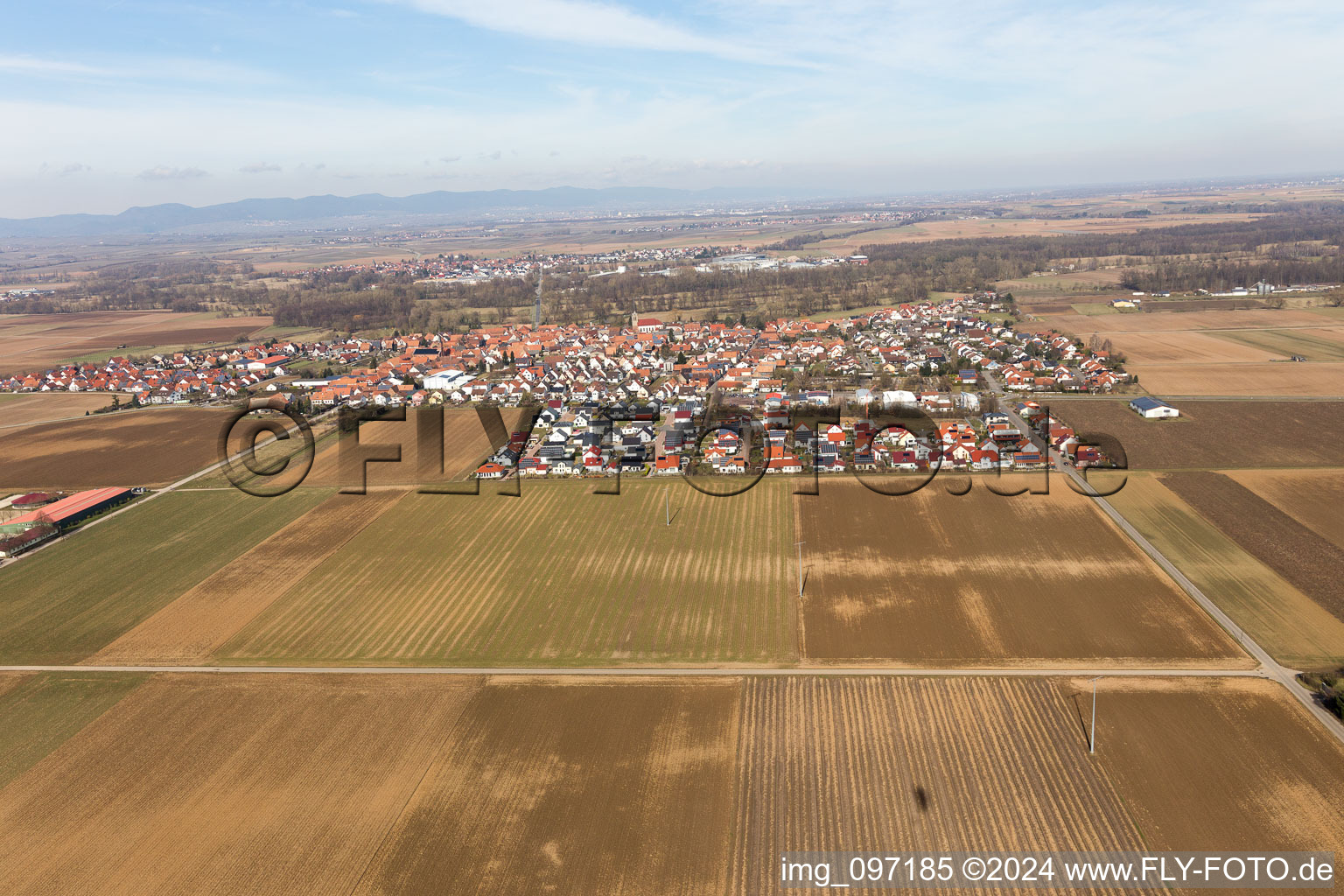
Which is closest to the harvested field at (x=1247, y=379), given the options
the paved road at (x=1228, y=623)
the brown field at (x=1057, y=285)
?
the paved road at (x=1228, y=623)

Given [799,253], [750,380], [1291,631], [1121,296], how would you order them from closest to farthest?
[1291,631] → [750,380] → [1121,296] → [799,253]

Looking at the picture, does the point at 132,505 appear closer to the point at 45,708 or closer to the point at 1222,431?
the point at 45,708

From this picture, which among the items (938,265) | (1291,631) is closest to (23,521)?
(1291,631)

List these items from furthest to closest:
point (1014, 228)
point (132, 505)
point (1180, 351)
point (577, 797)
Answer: point (1014, 228)
point (1180, 351)
point (132, 505)
point (577, 797)

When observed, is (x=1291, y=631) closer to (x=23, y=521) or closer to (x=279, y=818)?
(x=279, y=818)

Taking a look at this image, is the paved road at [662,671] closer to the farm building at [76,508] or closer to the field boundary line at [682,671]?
the field boundary line at [682,671]

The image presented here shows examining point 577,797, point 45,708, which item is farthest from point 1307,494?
point 45,708

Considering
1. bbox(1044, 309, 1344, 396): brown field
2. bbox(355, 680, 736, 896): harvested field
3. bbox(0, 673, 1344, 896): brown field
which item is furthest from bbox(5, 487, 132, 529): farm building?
bbox(1044, 309, 1344, 396): brown field
